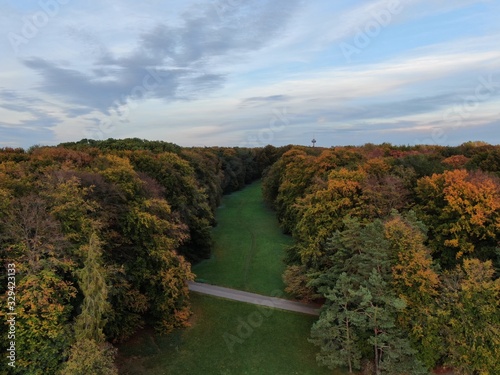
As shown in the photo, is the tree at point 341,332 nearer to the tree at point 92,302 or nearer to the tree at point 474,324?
the tree at point 474,324

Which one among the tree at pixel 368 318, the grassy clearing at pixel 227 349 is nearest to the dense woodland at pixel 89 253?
the grassy clearing at pixel 227 349

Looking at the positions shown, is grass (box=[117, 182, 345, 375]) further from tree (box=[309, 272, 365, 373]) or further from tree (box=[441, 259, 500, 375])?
tree (box=[441, 259, 500, 375])

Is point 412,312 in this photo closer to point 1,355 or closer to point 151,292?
point 151,292

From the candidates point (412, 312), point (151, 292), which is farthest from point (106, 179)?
point (412, 312)

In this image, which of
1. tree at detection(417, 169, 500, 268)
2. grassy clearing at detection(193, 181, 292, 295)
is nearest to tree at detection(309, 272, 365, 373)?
tree at detection(417, 169, 500, 268)

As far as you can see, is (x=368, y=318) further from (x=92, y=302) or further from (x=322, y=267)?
(x=92, y=302)
